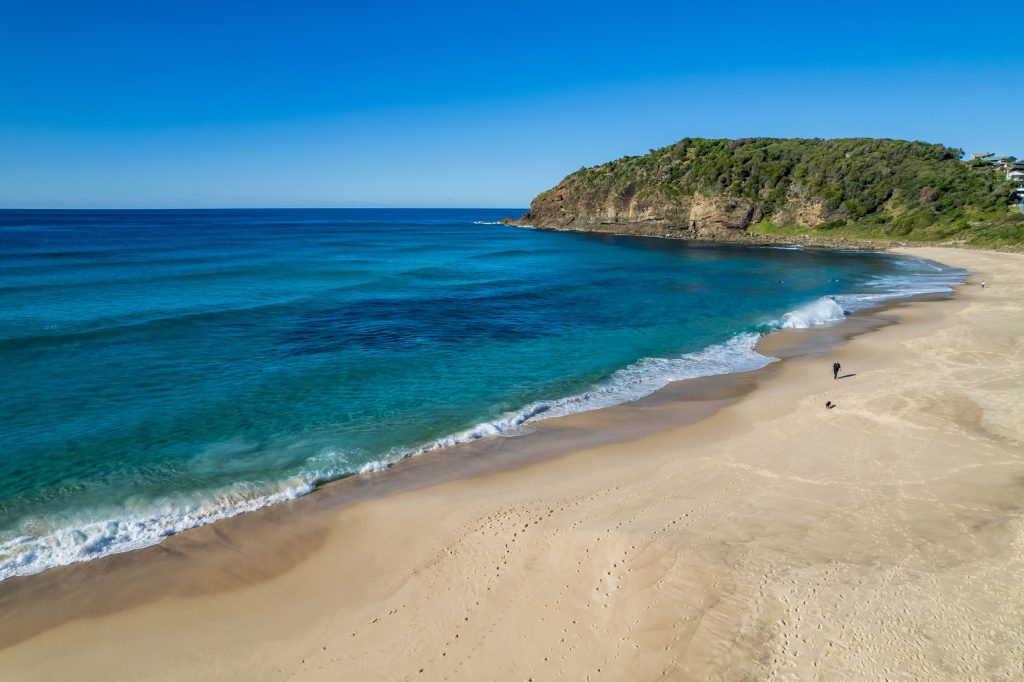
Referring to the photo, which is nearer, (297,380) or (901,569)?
(901,569)

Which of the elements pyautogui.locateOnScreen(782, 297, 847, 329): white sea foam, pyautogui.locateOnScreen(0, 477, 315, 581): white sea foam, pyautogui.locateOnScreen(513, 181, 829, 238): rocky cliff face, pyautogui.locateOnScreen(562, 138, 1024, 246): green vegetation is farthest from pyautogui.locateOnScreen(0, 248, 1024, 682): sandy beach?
pyautogui.locateOnScreen(513, 181, 829, 238): rocky cliff face

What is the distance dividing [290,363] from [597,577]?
19.5 metres

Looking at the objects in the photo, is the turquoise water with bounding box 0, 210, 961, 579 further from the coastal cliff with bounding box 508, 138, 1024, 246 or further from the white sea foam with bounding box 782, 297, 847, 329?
the coastal cliff with bounding box 508, 138, 1024, 246

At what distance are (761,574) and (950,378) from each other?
17996mm

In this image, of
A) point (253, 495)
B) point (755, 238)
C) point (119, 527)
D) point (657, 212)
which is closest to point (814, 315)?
point (253, 495)

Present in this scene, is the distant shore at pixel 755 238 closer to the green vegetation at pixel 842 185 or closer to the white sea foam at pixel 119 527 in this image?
the green vegetation at pixel 842 185

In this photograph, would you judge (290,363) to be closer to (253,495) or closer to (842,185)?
(253,495)

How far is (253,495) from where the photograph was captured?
14477 millimetres

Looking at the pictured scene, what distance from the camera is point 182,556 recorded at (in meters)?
12.0

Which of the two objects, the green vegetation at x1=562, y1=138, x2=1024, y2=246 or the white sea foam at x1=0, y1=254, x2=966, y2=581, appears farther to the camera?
the green vegetation at x1=562, y1=138, x2=1024, y2=246

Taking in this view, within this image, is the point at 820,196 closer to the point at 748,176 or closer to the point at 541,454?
the point at 748,176

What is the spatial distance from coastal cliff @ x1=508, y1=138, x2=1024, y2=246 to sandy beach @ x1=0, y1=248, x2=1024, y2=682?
74538 mm

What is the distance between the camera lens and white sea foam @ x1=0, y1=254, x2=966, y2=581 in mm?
12156

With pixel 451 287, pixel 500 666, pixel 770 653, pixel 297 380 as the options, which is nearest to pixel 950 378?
pixel 770 653
